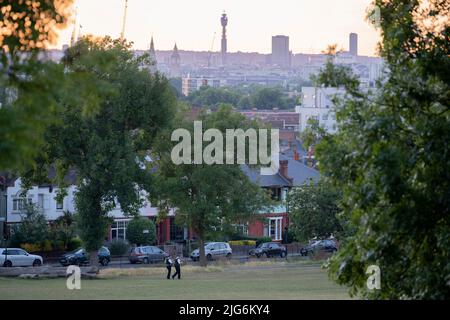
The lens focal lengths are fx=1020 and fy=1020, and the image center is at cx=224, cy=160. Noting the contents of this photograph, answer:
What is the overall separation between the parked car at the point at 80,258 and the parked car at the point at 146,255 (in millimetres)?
1893

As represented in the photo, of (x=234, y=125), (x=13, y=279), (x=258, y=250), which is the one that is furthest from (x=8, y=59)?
(x=258, y=250)

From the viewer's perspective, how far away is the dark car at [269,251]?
78062 millimetres

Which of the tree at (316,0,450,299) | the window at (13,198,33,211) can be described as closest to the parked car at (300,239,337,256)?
the window at (13,198,33,211)

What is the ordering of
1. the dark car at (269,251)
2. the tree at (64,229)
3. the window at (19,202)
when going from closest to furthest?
the tree at (64,229) < the window at (19,202) < the dark car at (269,251)

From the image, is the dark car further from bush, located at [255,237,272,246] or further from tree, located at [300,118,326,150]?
tree, located at [300,118,326,150]

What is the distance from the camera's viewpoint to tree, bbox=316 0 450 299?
56.5 ft

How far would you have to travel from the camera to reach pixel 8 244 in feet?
237

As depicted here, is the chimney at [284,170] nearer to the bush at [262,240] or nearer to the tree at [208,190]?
the bush at [262,240]

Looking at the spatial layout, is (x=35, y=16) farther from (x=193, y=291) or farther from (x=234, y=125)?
(x=234, y=125)

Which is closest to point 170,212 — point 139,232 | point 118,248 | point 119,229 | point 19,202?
point 119,229

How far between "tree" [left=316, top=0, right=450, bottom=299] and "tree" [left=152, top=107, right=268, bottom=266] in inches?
1905

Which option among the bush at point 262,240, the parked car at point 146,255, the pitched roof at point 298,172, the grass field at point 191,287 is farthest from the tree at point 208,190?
the pitched roof at point 298,172
